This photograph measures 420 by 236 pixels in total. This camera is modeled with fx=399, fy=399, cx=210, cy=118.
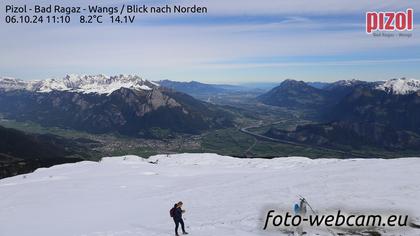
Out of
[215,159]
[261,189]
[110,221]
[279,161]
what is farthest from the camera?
[215,159]

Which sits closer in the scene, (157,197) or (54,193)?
(157,197)

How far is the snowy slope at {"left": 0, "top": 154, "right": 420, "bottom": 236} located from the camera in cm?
3553

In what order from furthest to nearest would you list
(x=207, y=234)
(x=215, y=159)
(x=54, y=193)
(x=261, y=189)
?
(x=215, y=159)
(x=54, y=193)
(x=261, y=189)
(x=207, y=234)

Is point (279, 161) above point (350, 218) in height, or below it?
below

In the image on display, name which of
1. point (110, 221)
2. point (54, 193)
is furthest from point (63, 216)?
point (54, 193)

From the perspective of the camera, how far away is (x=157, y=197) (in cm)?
5125

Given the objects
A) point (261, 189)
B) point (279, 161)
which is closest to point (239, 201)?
point (261, 189)

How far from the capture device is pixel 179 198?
162 feet

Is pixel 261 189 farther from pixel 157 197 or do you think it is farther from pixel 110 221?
pixel 110 221

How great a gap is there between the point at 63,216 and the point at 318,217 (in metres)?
26.8

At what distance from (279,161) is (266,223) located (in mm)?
59489

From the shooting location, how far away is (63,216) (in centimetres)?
4303

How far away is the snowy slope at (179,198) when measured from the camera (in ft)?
117

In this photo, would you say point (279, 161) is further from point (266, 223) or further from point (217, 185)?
point (266, 223)
